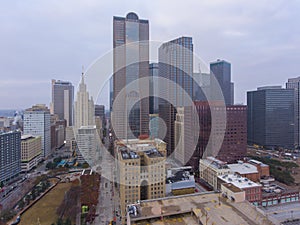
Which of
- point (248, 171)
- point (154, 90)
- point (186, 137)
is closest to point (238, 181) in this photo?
point (248, 171)

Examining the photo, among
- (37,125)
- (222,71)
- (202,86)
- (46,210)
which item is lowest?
(46,210)

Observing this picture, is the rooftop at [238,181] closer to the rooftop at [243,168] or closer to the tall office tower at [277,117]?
the rooftop at [243,168]

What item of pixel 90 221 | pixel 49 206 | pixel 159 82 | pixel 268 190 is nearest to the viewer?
pixel 90 221

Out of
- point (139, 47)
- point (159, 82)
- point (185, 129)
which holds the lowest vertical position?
point (185, 129)

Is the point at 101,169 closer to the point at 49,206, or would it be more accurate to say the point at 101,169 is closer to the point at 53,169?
the point at 53,169

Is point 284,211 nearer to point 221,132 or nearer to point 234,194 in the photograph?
point 234,194

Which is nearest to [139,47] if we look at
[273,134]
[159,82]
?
[159,82]

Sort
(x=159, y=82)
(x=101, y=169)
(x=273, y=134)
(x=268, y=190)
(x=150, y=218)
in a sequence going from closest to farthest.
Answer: (x=150, y=218) → (x=268, y=190) → (x=101, y=169) → (x=159, y=82) → (x=273, y=134)
